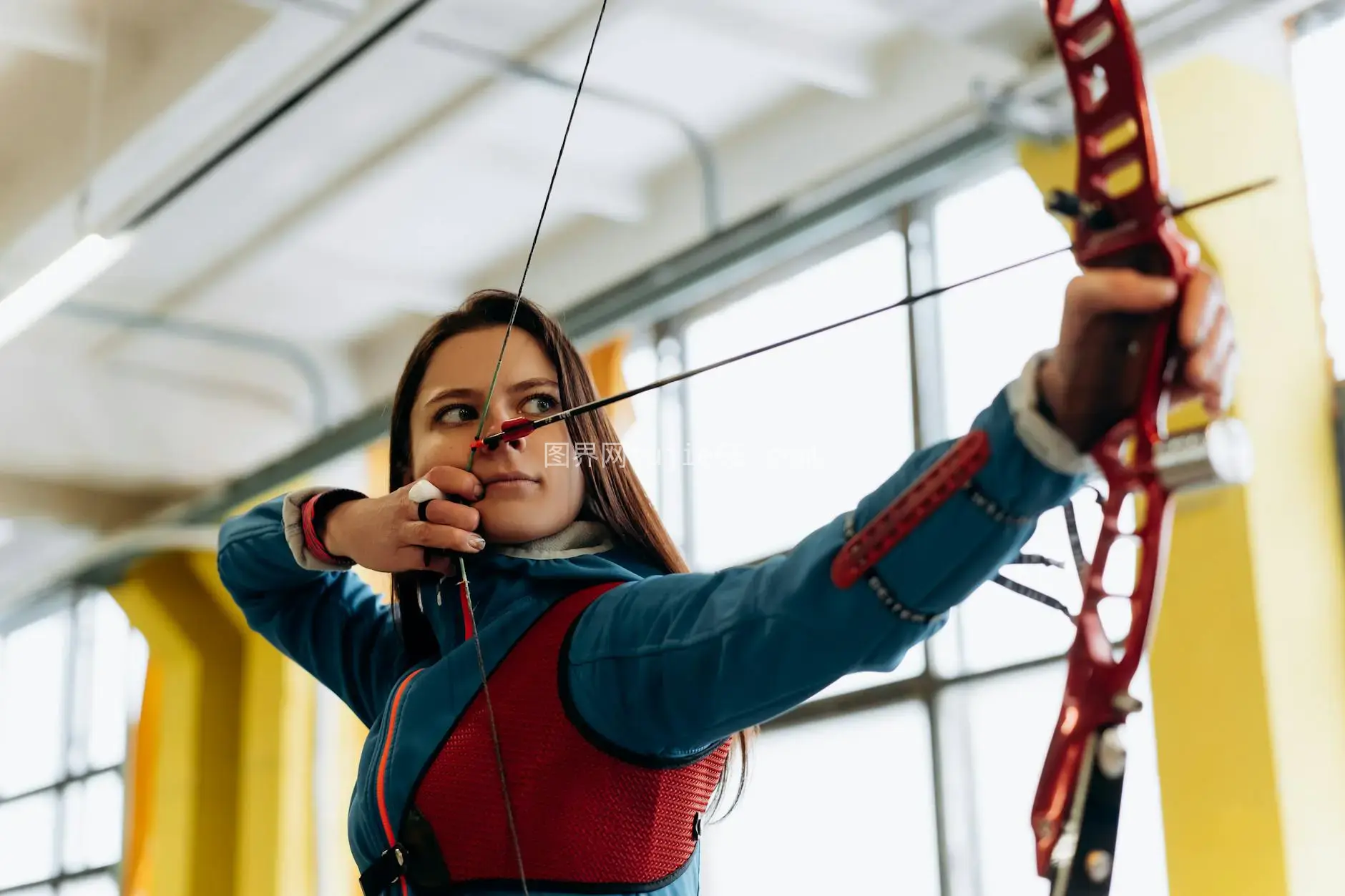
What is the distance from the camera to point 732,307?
12.6 ft

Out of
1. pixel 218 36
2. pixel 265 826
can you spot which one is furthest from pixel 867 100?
pixel 265 826

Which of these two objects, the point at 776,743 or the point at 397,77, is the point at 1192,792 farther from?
the point at 397,77

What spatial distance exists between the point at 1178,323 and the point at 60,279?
2761mm

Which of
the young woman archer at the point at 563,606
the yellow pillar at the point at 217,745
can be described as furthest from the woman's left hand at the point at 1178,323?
the yellow pillar at the point at 217,745

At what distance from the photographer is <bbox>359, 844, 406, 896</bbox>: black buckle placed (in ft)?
3.57

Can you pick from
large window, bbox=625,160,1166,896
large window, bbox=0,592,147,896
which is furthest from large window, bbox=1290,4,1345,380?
large window, bbox=0,592,147,896

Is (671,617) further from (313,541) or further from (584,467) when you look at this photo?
(313,541)

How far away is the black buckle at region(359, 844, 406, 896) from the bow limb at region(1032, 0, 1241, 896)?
0.51 metres

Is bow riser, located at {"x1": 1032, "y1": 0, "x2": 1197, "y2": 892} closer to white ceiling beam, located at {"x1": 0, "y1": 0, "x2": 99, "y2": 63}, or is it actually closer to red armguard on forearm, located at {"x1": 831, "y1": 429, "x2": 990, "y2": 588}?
red armguard on forearm, located at {"x1": 831, "y1": 429, "x2": 990, "y2": 588}

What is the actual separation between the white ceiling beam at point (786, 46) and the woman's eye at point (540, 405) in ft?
6.45

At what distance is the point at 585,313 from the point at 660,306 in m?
0.23

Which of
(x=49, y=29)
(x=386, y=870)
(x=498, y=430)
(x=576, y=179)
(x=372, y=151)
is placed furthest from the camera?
(x=576, y=179)

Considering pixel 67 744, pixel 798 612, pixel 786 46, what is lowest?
pixel 798 612

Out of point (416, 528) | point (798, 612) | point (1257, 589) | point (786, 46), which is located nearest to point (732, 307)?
point (786, 46)
